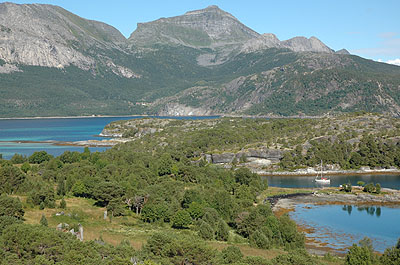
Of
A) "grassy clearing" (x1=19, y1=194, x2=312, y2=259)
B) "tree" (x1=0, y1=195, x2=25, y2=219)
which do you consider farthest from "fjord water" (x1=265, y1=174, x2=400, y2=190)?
"tree" (x1=0, y1=195, x2=25, y2=219)

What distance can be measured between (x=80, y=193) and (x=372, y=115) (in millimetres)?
147811

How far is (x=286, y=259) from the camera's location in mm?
42719

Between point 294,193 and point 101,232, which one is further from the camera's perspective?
point 294,193

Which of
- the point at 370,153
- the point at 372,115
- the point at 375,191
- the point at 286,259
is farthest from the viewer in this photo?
the point at 372,115

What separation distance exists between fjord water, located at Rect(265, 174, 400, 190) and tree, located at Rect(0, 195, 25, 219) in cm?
7334

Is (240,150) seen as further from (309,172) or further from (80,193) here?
(80,193)

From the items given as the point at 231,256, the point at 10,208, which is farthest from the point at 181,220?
the point at 231,256

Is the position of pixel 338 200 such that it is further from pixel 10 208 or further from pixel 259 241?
pixel 10 208

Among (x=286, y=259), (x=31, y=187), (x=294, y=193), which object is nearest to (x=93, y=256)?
(x=286, y=259)

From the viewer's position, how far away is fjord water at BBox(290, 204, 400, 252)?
68.1 metres

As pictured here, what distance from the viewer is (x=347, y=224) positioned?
7775 cm

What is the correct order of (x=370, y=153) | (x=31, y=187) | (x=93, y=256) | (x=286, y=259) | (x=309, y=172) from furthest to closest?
(x=370, y=153), (x=309, y=172), (x=31, y=187), (x=286, y=259), (x=93, y=256)

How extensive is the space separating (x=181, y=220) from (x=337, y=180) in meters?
72.9

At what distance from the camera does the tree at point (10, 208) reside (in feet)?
174
